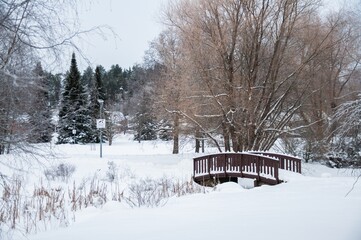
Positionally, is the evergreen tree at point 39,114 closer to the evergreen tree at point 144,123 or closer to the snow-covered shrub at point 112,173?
the snow-covered shrub at point 112,173

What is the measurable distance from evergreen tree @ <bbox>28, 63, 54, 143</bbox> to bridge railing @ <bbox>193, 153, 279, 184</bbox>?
834cm

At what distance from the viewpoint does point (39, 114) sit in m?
4.60

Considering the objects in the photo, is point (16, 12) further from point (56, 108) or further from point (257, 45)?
point (257, 45)

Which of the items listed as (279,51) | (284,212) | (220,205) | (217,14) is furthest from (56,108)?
(279,51)

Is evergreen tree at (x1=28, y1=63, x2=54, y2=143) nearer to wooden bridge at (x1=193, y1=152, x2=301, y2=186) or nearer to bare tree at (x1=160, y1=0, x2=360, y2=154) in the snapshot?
wooden bridge at (x1=193, y1=152, x2=301, y2=186)

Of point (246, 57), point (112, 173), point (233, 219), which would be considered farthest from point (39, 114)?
point (246, 57)

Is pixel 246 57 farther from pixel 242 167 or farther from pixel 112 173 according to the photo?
pixel 112 173

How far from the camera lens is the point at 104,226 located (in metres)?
5.03

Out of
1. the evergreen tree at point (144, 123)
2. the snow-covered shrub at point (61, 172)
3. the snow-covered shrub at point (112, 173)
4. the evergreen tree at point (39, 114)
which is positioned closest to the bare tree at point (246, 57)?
the snow-covered shrub at point (112, 173)

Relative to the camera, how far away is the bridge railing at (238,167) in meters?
12.0

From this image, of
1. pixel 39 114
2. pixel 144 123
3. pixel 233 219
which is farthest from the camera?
pixel 144 123

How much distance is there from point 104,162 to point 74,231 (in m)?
13.1

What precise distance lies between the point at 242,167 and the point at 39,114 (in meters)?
9.51

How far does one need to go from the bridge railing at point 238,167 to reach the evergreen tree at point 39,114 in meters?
8.34
